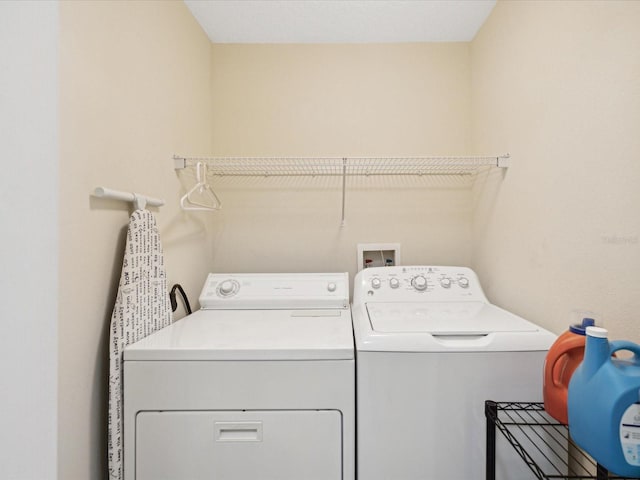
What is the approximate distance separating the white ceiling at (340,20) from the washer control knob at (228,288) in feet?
5.00

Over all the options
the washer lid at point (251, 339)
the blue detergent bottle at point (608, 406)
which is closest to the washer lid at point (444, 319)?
the washer lid at point (251, 339)

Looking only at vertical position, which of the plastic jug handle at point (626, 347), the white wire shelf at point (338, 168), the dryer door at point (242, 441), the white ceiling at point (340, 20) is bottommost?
the dryer door at point (242, 441)

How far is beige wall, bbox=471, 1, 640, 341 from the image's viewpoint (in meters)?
0.92

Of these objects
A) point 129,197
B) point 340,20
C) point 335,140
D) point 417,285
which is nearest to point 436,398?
point 417,285

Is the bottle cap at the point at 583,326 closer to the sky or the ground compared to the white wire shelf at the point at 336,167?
closer to the ground

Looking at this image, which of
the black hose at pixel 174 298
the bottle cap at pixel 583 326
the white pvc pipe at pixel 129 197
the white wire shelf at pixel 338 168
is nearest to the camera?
the bottle cap at pixel 583 326

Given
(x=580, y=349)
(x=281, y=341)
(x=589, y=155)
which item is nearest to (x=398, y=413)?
(x=281, y=341)

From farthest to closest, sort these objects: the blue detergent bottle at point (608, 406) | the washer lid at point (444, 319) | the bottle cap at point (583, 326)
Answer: the washer lid at point (444, 319)
the bottle cap at point (583, 326)
the blue detergent bottle at point (608, 406)

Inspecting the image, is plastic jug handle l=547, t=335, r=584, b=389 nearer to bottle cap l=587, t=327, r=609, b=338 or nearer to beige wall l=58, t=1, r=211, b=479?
bottle cap l=587, t=327, r=609, b=338

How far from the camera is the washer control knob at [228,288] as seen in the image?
1710 millimetres

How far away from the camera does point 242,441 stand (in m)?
1.06

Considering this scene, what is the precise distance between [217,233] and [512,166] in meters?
1.73

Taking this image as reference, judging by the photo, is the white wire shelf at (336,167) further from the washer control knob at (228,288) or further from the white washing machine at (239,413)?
the white washing machine at (239,413)

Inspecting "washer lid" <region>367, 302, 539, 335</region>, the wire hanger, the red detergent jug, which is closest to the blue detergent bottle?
the red detergent jug
